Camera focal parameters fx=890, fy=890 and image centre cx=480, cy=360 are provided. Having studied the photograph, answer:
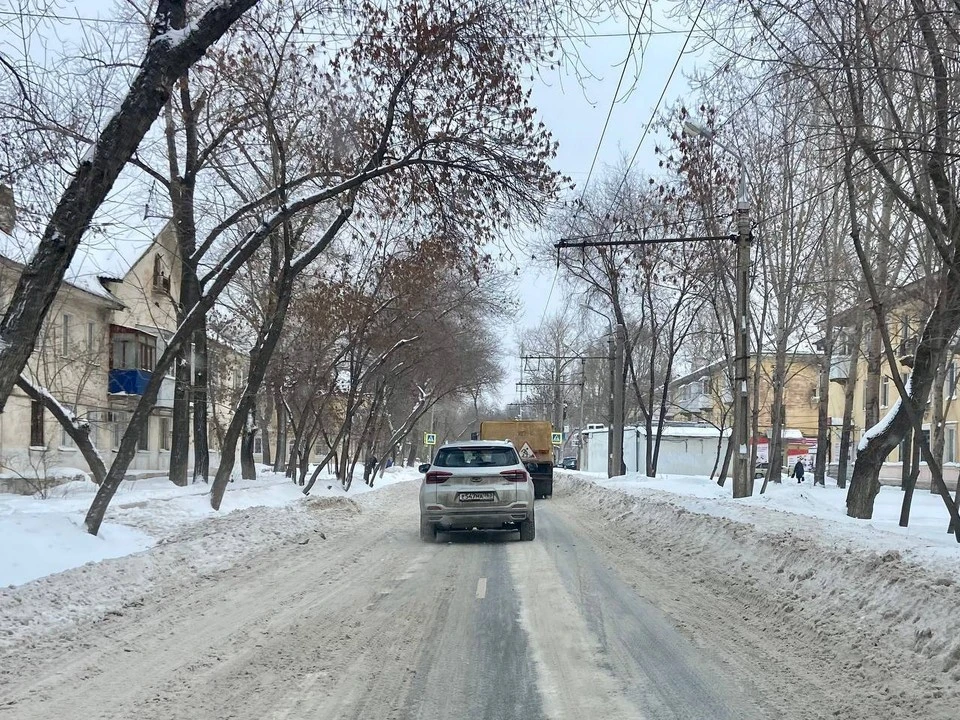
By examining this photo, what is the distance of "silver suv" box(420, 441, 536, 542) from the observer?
595 inches

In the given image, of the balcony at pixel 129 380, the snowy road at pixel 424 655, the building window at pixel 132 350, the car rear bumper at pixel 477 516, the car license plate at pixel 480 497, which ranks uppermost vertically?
the building window at pixel 132 350

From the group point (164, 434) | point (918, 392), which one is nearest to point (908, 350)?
point (918, 392)

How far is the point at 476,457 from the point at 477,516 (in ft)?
3.68

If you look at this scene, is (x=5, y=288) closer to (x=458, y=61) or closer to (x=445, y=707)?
(x=458, y=61)

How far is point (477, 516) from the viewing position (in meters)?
15.1

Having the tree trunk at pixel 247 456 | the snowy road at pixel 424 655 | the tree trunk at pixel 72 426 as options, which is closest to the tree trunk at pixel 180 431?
the tree trunk at pixel 72 426

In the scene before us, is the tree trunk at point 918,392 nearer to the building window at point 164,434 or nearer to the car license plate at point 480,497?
the car license plate at point 480,497

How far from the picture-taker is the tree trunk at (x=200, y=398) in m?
22.7

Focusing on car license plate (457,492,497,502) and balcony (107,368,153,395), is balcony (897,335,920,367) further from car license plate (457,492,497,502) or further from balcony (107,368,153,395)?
balcony (107,368,153,395)

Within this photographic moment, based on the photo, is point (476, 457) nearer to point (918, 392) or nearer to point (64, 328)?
point (918, 392)

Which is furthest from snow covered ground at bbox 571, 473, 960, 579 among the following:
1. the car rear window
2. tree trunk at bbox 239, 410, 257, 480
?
tree trunk at bbox 239, 410, 257, 480

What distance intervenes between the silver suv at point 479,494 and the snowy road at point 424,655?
3.69 m

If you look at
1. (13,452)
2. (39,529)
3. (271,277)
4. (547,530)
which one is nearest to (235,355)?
(13,452)

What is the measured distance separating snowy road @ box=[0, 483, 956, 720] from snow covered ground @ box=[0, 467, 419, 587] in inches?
57.0
